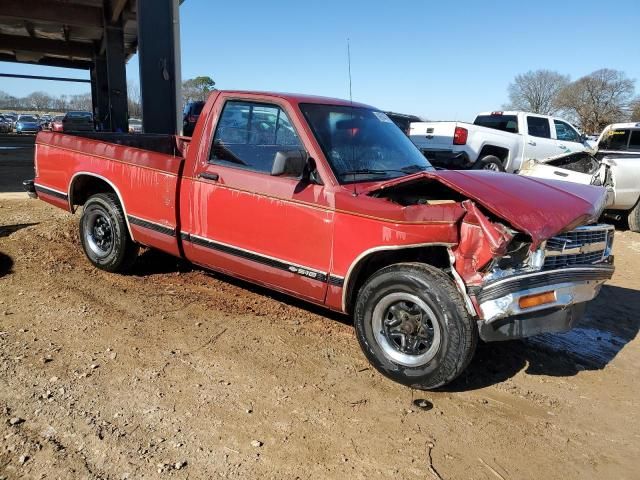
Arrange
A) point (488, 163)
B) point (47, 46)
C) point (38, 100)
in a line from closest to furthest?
point (488, 163) < point (47, 46) < point (38, 100)

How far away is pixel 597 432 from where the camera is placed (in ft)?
10.2

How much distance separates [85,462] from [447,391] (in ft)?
7.26

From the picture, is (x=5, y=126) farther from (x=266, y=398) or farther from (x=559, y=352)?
(x=559, y=352)

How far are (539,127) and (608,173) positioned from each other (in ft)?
16.7

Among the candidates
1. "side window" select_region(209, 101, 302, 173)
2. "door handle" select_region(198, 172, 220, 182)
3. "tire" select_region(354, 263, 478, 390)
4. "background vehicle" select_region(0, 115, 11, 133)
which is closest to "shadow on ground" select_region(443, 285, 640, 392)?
"tire" select_region(354, 263, 478, 390)

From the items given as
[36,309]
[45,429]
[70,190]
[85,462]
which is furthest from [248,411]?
[70,190]

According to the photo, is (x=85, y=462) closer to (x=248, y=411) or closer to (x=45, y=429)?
(x=45, y=429)

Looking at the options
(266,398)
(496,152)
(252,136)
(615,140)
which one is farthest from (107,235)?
(615,140)

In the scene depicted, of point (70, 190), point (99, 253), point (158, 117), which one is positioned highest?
point (158, 117)

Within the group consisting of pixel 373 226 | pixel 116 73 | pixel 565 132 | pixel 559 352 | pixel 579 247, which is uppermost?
pixel 116 73

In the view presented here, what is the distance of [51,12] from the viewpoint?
18609mm

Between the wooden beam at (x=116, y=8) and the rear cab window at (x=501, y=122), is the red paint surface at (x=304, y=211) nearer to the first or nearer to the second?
the rear cab window at (x=501, y=122)

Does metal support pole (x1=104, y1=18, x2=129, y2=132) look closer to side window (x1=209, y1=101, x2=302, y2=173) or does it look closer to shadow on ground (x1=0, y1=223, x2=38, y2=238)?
shadow on ground (x1=0, y1=223, x2=38, y2=238)

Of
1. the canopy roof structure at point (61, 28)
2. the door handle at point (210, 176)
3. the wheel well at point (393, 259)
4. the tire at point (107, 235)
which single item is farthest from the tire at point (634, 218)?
the canopy roof structure at point (61, 28)
